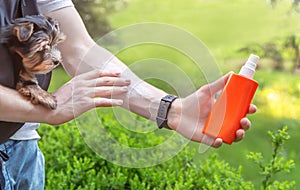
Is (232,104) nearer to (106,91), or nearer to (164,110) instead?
(164,110)

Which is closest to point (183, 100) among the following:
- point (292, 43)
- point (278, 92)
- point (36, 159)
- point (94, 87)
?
point (94, 87)

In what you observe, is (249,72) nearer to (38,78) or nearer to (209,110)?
(209,110)

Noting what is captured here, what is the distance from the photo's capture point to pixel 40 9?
1.77 m

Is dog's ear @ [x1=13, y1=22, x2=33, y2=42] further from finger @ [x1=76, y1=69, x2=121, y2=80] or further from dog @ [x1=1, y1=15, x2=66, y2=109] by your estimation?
finger @ [x1=76, y1=69, x2=121, y2=80]

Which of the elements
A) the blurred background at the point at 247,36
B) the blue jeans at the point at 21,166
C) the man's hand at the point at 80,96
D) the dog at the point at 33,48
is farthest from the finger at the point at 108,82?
the blurred background at the point at 247,36

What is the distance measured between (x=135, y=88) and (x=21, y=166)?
392 millimetres

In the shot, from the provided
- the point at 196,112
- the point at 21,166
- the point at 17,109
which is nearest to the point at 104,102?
the point at 17,109

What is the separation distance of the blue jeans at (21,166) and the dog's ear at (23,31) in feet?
1.47

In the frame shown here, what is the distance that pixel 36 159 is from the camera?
6.37ft

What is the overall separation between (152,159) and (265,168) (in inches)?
23.8

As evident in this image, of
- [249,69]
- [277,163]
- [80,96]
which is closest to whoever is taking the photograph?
[80,96]

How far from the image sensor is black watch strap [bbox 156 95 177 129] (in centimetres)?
183

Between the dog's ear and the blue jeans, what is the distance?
1.47ft

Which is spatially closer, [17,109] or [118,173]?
[17,109]
